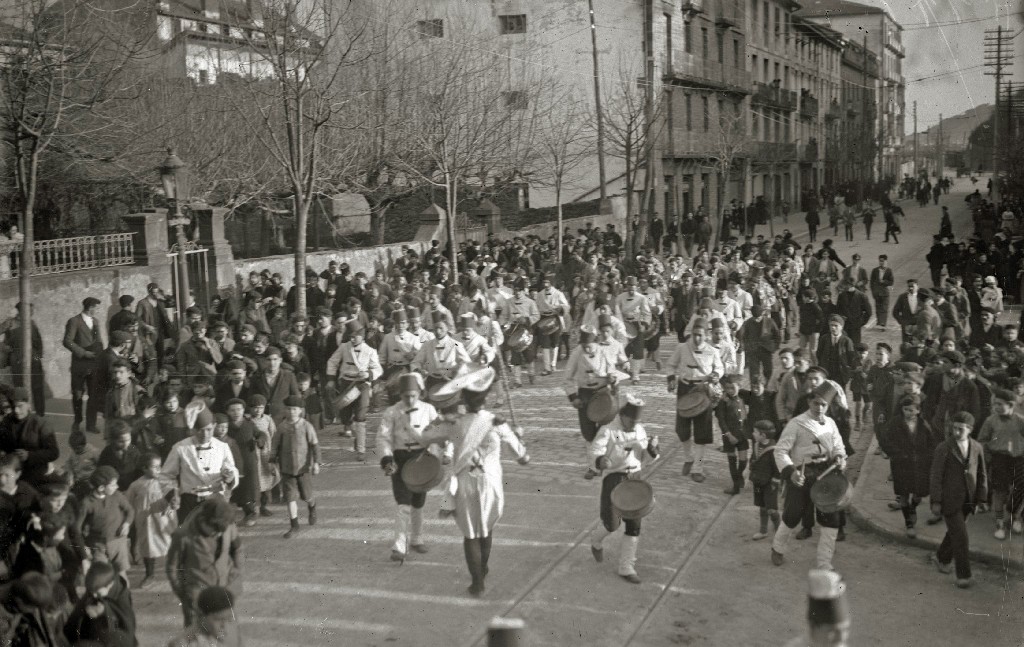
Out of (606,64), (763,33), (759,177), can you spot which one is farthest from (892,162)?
(606,64)

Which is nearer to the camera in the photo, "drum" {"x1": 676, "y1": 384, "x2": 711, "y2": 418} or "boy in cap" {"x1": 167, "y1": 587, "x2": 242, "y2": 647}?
"boy in cap" {"x1": 167, "y1": 587, "x2": 242, "y2": 647}

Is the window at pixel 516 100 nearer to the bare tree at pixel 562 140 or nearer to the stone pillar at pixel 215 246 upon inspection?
the bare tree at pixel 562 140

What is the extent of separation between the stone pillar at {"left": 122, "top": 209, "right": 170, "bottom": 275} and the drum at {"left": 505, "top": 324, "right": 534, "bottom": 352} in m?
6.40

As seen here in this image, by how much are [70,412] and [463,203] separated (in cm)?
2154

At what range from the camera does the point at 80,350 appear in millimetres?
12836

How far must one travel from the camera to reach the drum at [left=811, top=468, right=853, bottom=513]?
8195mm

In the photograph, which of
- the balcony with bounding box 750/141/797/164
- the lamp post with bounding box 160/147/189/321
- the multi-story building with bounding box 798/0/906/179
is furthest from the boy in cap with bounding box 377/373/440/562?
the multi-story building with bounding box 798/0/906/179

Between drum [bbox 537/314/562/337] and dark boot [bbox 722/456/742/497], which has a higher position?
drum [bbox 537/314/562/337]

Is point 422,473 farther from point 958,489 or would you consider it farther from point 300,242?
point 300,242

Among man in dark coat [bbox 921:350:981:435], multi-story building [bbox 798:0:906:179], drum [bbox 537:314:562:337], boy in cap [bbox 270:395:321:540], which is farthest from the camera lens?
multi-story building [bbox 798:0:906:179]

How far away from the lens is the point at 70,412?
561 inches

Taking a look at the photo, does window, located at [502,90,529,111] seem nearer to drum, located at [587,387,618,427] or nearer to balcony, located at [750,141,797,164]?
balcony, located at [750,141,797,164]

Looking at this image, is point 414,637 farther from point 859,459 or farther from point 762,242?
point 762,242

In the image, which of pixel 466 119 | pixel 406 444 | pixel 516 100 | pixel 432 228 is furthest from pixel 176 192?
pixel 516 100
